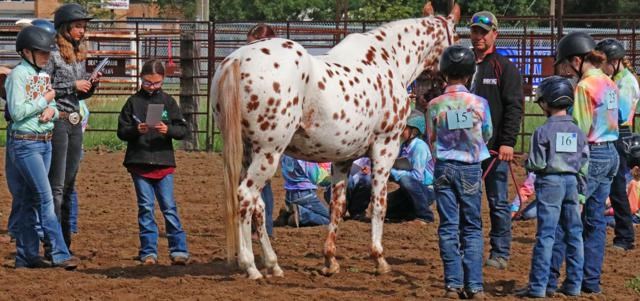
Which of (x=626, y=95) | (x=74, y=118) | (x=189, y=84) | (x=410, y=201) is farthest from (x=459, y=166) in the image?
(x=189, y=84)

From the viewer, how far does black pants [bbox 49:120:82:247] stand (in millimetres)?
7426

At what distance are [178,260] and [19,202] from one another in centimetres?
120

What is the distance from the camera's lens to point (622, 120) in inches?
318

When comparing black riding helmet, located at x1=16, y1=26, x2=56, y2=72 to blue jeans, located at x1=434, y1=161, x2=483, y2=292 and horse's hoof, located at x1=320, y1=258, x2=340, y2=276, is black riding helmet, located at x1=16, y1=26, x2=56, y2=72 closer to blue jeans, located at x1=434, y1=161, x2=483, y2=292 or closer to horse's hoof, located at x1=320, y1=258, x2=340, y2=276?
horse's hoof, located at x1=320, y1=258, x2=340, y2=276

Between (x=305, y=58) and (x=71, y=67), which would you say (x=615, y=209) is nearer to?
(x=305, y=58)

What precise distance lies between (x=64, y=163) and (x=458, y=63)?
9.34 ft

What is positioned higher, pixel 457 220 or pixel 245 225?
pixel 457 220

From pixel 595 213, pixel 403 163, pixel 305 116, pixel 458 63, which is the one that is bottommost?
pixel 403 163

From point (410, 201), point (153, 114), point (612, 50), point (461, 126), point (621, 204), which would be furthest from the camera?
point (410, 201)

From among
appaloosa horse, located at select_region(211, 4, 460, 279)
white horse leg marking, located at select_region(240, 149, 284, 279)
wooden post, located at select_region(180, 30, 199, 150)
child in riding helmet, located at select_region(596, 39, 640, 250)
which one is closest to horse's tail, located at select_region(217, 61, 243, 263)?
appaloosa horse, located at select_region(211, 4, 460, 279)

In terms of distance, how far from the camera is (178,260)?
7.75 m

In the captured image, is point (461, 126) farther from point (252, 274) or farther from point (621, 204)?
point (621, 204)

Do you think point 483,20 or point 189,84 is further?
point 189,84

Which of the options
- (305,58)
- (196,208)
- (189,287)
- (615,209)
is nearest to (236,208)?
(189,287)
